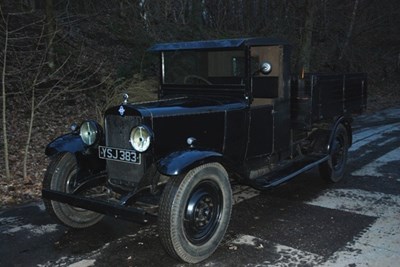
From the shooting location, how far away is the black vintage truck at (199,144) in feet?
12.3

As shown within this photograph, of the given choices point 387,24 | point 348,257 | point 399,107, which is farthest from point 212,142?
point 387,24

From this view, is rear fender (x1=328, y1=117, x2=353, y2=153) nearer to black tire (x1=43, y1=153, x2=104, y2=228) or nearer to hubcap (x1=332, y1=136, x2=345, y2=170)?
hubcap (x1=332, y1=136, x2=345, y2=170)

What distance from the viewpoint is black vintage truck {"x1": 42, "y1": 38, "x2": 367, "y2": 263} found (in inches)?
148

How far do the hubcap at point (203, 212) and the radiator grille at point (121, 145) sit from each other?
625 millimetres

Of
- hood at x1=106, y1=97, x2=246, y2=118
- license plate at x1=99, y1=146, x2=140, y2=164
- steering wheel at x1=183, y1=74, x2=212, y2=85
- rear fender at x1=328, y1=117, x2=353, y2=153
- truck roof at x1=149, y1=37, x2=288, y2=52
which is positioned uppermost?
truck roof at x1=149, y1=37, x2=288, y2=52

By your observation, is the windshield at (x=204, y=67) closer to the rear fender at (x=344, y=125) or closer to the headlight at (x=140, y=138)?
the headlight at (x=140, y=138)

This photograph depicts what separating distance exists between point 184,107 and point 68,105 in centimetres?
674

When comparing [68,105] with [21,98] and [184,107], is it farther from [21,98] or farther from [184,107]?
[184,107]

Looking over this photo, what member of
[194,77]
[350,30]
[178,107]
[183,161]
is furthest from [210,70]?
[350,30]

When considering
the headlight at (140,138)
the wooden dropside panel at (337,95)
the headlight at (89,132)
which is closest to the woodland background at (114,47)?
the headlight at (89,132)

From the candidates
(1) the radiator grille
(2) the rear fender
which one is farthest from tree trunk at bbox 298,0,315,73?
(1) the radiator grille

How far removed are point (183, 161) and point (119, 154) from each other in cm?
81

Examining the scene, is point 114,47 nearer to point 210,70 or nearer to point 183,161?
point 210,70

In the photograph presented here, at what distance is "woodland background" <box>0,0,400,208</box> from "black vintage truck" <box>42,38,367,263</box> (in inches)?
67.6
